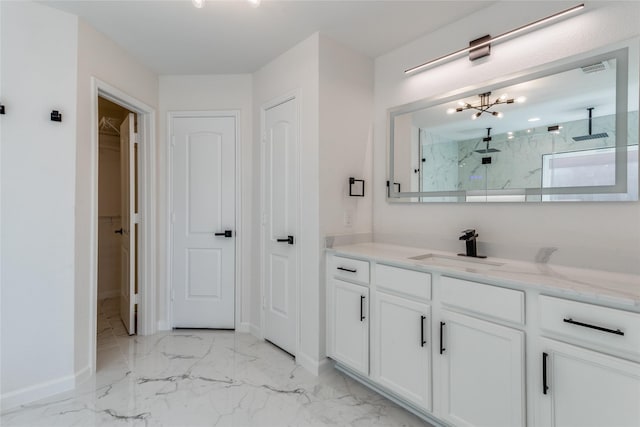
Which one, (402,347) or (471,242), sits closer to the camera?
(402,347)

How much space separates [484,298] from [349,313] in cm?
92

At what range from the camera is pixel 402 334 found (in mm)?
1772

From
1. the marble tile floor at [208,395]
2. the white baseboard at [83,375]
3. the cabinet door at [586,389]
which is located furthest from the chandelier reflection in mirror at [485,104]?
the white baseboard at [83,375]

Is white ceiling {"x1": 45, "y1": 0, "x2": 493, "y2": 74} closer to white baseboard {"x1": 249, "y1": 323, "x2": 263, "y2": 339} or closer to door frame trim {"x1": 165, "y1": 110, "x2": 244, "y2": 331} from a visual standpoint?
door frame trim {"x1": 165, "y1": 110, "x2": 244, "y2": 331}

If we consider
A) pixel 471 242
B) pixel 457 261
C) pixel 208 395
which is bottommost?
pixel 208 395

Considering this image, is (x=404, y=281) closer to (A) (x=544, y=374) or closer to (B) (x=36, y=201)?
(A) (x=544, y=374)

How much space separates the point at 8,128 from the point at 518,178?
3.10 m

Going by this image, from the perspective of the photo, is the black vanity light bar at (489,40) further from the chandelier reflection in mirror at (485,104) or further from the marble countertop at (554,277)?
the marble countertop at (554,277)

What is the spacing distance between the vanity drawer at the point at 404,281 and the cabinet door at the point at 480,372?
0.53 ft

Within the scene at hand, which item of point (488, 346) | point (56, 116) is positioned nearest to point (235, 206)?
point (56, 116)

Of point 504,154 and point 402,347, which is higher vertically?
point 504,154

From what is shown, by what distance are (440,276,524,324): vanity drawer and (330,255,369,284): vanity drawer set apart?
0.53 metres

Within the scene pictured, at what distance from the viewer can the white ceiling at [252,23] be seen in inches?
77.5

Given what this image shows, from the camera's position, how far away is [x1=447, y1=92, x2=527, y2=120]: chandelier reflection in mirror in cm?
187
